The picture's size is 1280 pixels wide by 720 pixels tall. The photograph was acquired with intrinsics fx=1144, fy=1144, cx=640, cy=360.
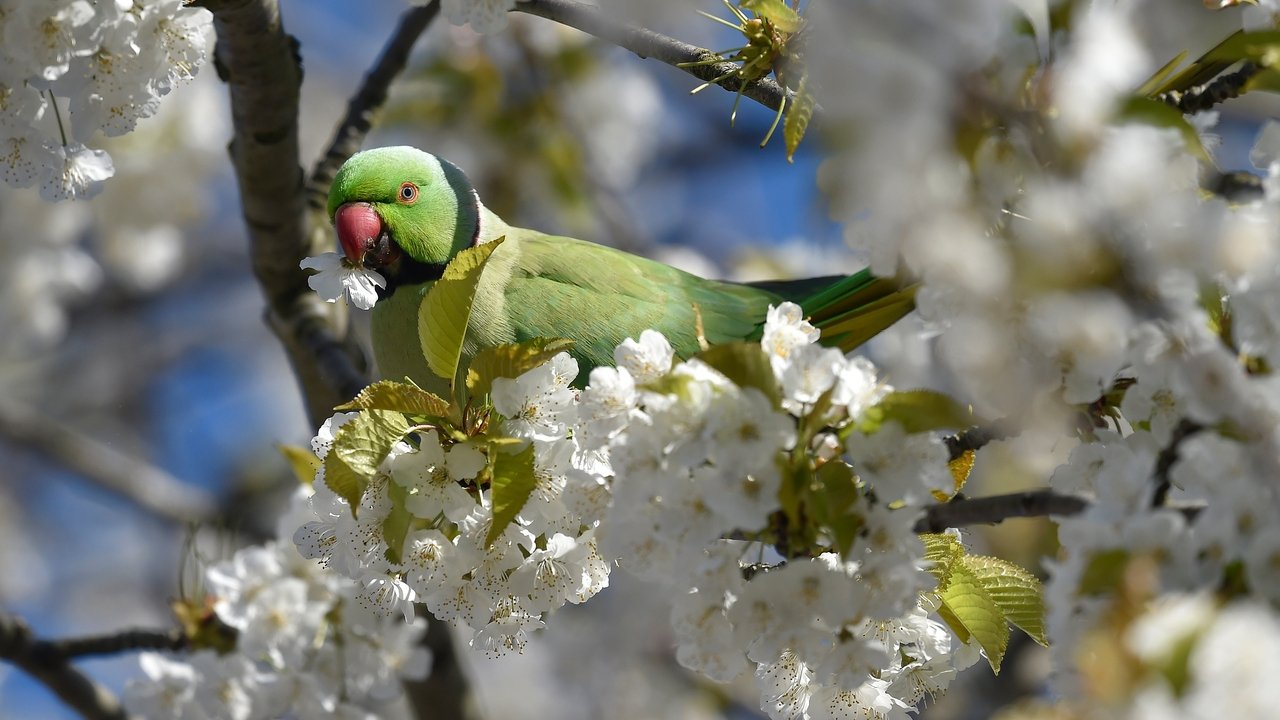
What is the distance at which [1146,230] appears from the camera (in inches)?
43.0

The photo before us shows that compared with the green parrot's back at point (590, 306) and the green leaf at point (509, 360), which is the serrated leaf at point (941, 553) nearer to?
the green leaf at point (509, 360)

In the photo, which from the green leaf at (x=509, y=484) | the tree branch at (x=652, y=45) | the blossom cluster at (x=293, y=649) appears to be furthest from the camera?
the blossom cluster at (x=293, y=649)

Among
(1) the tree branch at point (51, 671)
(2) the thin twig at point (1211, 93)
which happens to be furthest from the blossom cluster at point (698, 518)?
(1) the tree branch at point (51, 671)

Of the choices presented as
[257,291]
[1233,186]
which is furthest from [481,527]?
[257,291]

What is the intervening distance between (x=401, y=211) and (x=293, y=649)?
94 centimetres

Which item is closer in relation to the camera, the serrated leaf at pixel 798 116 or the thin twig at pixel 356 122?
the serrated leaf at pixel 798 116

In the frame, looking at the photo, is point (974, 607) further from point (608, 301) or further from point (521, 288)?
point (521, 288)

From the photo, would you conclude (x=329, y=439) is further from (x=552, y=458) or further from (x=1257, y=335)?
(x=1257, y=335)

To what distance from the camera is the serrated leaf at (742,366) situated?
1.31 metres

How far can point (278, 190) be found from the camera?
8.12 feet

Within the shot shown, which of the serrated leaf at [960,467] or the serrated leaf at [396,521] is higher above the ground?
the serrated leaf at [960,467]

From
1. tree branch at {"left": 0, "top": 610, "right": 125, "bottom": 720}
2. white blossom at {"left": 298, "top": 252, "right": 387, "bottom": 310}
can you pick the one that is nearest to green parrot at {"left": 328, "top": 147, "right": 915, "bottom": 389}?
white blossom at {"left": 298, "top": 252, "right": 387, "bottom": 310}

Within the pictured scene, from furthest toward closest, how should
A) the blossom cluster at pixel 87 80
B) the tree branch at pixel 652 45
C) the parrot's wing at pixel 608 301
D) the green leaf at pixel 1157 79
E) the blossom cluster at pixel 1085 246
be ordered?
the parrot's wing at pixel 608 301 < the tree branch at pixel 652 45 < the blossom cluster at pixel 87 80 < the green leaf at pixel 1157 79 < the blossom cluster at pixel 1085 246

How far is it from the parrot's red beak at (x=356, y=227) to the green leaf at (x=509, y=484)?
97 cm
